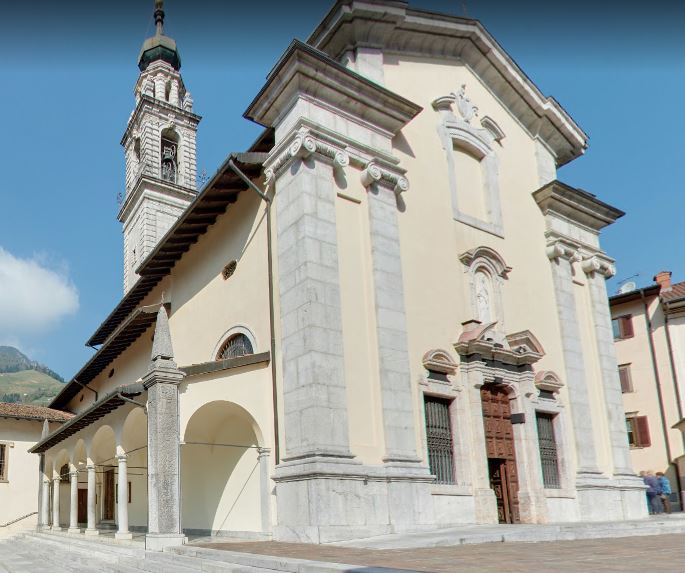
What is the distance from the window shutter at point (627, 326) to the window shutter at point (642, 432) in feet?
11.6

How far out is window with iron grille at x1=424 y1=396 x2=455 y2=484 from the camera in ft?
45.6

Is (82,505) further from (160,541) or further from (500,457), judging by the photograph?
Answer: (500,457)

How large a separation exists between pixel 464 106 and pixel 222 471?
11042 mm

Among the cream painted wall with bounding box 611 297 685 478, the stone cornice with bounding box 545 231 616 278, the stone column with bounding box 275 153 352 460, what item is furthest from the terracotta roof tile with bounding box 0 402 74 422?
the cream painted wall with bounding box 611 297 685 478

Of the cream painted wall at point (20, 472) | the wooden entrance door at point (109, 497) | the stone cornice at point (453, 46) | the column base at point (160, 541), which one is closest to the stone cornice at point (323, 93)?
the stone cornice at point (453, 46)

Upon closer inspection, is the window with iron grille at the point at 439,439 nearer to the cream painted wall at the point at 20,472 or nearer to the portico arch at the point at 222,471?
the portico arch at the point at 222,471

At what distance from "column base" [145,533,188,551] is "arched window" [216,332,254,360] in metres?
4.54

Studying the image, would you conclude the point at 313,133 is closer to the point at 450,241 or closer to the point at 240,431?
the point at 450,241

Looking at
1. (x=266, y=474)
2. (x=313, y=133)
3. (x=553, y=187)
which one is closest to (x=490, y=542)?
(x=266, y=474)

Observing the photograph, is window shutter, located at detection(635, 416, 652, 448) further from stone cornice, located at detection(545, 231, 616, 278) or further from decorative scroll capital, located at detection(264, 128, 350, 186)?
decorative scroll capital, located at detection(264, 128, 350, 186)

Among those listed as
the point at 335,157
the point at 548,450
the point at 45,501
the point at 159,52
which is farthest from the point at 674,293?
the point at 159,52

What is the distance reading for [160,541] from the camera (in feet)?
37.0

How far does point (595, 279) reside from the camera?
20.3m

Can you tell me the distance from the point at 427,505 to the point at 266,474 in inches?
123
